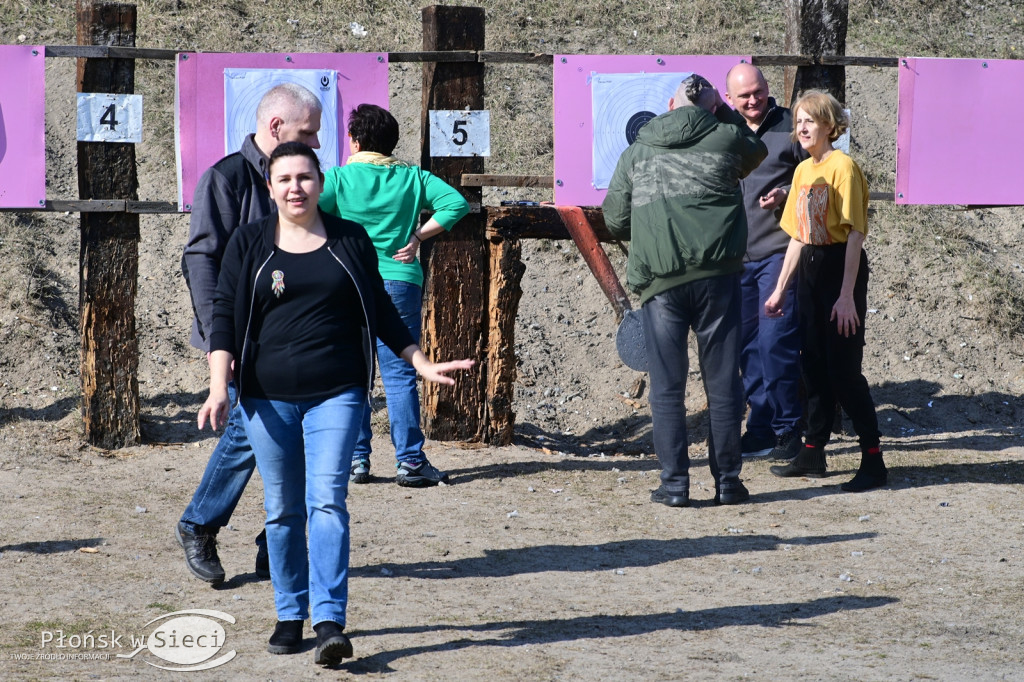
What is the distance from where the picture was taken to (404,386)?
579 centimetres

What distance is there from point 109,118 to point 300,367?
365 centimetres

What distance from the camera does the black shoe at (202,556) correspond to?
4.35 meters

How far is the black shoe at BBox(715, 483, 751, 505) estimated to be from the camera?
222 inches

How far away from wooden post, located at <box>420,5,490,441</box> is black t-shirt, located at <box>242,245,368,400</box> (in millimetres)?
3127

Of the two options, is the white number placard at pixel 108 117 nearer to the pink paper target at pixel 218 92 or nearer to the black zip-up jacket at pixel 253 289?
the pink paper target at pixel 218 92

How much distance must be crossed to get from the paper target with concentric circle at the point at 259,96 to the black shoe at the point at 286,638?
359 centimetres

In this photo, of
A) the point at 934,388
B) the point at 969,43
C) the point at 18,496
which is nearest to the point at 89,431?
the point at 18,496

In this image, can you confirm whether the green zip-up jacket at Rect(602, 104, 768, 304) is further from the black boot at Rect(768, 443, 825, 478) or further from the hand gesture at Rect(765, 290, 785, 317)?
the black boot at Rect(768, 443, 825, 478)

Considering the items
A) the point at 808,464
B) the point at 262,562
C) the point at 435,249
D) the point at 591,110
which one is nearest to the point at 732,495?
the point at 808,464

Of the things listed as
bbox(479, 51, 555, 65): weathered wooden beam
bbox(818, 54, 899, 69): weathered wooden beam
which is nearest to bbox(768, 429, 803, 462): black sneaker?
bbox(818, 54, 899, 69): weathered wooden beam

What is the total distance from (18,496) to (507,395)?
2.77 meters

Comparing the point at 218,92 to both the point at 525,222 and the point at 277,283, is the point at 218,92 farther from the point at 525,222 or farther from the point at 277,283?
the point at 277,283

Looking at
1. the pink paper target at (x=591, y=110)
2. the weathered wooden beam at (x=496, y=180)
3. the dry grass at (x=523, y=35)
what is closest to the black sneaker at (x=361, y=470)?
the weathered wooden beam at (x=496, y=180)

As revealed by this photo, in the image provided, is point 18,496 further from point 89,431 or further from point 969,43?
point 969,43
